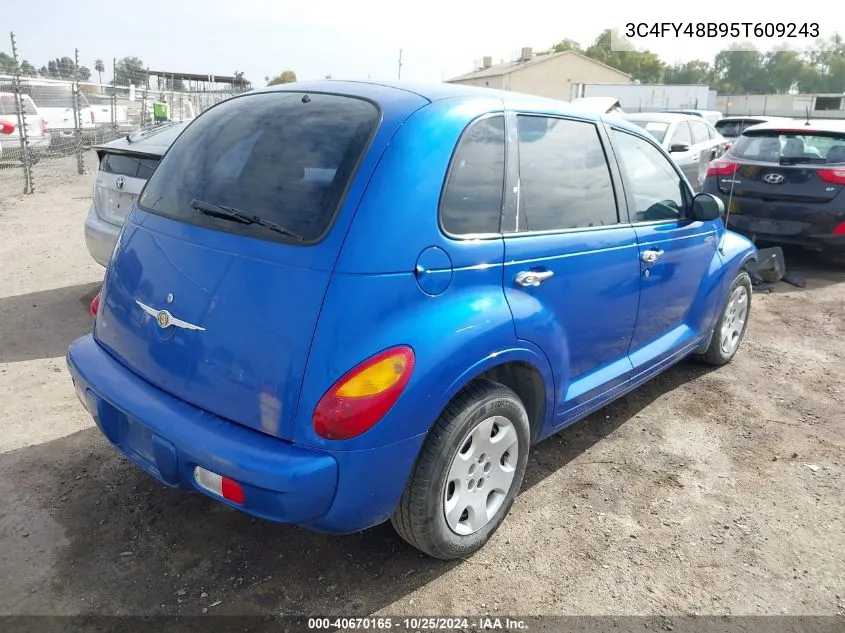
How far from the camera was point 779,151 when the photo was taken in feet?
25.0

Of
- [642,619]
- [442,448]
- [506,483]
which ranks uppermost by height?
[442,448]

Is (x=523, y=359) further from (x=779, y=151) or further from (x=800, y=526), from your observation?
(x=779, y=151)

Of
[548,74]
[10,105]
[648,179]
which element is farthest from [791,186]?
[548,74]

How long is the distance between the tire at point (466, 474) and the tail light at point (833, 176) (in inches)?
244

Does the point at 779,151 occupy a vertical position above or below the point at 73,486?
above

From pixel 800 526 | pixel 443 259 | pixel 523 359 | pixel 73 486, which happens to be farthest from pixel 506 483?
pixel 73 486

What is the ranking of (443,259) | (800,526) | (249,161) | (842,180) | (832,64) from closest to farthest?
(443,259)
(249,161)
(800,526)
(842,180)
(832,64)

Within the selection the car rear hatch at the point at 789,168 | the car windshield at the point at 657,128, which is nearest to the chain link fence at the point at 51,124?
the car windshield at the point at 657,128

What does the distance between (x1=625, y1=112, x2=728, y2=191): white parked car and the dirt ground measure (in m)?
6.64

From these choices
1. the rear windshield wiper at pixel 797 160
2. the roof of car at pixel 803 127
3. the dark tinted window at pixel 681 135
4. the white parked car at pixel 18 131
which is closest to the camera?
the rear windshield wiper at pixel 797 160

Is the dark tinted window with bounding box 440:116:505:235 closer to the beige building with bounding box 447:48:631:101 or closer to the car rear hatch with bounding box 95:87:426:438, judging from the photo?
the car rear hatch with bounding box 95:87:426:438

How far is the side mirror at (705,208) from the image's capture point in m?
3.83

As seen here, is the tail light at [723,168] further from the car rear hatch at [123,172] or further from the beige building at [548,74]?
the beige building at [548,74]

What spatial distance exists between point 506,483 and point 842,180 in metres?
6.38
